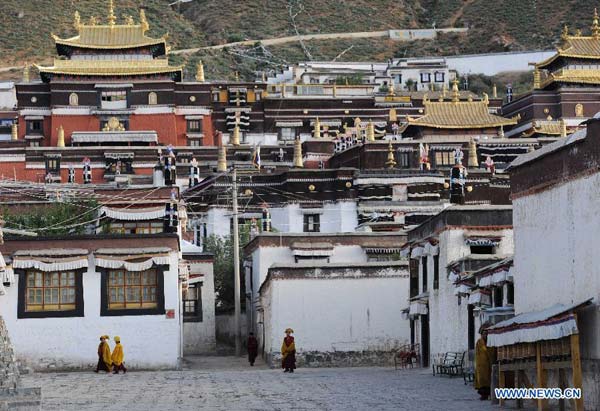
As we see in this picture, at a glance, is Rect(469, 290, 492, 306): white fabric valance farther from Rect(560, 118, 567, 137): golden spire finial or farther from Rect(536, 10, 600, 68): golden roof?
Rect(536, 10, 600, 68): golden roof

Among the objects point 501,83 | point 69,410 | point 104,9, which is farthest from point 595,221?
point 104,9

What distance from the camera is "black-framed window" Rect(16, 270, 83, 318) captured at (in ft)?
152

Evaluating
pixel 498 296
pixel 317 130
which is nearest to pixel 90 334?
pixel 498 296

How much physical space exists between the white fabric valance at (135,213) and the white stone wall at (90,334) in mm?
7084

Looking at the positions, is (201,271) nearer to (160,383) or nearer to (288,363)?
(288,363)

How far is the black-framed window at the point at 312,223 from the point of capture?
75.0m

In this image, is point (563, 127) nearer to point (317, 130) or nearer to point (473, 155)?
point (473, 155)

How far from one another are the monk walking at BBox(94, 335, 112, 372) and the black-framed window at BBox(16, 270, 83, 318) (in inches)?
80.7

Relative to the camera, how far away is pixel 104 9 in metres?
158

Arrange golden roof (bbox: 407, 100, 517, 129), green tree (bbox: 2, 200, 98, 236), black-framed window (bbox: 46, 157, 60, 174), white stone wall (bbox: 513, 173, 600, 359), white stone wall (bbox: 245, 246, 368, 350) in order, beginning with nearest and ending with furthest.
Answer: white stone wall (bbox: 513, 173, 600, 359) < green tree (bbox: 2, 200, 98, 236) < white stone wall (bbox: 245, 246, 368, 350) < black-framed window (bbox: 46, 157, 60, 174) < golden roof (bbox: 407, 100, 517, 129)

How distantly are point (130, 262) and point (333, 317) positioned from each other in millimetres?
6273

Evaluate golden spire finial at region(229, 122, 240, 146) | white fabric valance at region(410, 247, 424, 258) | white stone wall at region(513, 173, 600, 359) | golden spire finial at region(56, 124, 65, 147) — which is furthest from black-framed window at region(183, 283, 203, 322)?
white stone wall at region(513, 173, 600, 359)

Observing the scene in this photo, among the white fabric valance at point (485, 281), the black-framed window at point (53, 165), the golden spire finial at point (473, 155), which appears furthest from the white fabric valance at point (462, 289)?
the black-framed window at point (53, 165)

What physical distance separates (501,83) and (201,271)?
258 feet
